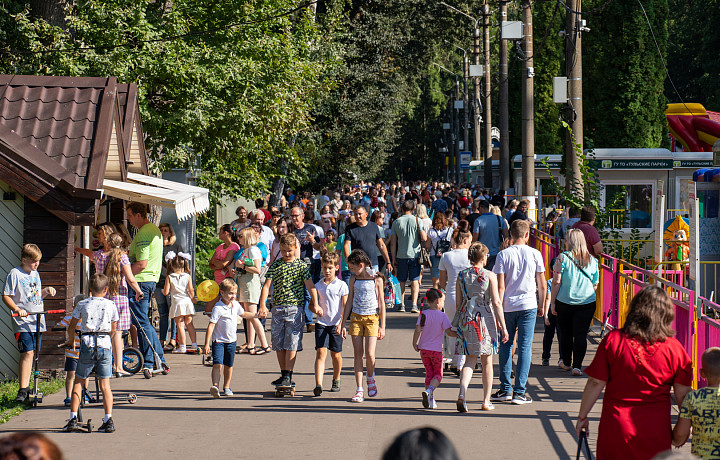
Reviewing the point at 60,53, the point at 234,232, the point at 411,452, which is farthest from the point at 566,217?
the point at 411,452

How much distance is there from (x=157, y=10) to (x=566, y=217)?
8777mm

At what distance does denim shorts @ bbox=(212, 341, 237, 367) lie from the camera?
957 centimetres

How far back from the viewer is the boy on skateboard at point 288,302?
971cm

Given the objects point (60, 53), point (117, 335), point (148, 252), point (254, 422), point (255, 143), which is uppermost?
point (60, 53)

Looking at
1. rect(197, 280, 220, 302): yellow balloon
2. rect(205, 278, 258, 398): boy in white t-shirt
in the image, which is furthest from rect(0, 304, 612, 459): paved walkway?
rect(197, 280, 220, 302): yellow balloon

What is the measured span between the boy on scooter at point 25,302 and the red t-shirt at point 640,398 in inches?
245

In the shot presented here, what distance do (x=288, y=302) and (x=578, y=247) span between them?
10.5 ft

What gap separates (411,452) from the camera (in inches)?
99.3

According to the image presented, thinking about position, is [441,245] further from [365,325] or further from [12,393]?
[12,393]

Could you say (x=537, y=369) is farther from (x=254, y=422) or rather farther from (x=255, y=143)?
(x=255, y=143)

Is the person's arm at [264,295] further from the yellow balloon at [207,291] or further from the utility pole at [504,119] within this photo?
the utility pole at [504,119]

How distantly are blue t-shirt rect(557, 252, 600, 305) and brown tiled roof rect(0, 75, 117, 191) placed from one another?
521 centimetres

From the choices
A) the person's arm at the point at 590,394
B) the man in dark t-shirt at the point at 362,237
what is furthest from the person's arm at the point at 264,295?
the person's arm at the point at 590,394

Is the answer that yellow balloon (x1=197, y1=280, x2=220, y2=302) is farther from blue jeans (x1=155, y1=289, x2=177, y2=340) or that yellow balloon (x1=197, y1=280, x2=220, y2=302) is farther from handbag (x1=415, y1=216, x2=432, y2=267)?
handbag (x1=415, y1=216, x2=432, y2=267)
